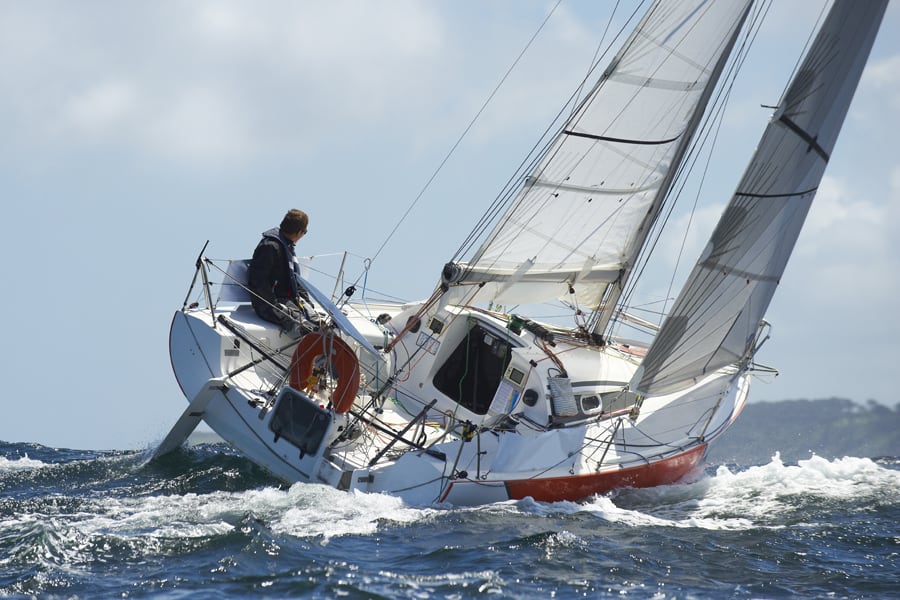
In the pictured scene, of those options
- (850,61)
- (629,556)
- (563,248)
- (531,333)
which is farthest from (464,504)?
(850,61)

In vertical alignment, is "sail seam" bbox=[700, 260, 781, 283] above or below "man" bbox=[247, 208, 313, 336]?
above

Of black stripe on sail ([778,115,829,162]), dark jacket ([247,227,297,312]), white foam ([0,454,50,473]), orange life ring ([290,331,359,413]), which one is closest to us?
orange life ring ([290,331,359,413])

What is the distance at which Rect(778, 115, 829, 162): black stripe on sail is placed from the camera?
408 inches

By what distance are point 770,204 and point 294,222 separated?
4765 mm

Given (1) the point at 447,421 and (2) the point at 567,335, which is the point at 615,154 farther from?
(1) the point at 447,421

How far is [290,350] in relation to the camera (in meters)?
11.1

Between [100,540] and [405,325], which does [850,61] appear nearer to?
[405,325]

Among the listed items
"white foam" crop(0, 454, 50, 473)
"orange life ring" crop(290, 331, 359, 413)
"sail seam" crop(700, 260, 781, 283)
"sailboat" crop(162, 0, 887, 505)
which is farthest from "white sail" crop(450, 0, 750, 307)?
"white foam" crop(0, 454, 50, 473)

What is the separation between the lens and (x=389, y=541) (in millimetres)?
8227

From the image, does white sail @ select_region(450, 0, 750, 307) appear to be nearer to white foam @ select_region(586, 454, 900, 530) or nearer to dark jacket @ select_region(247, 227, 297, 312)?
dark jacket @ select_region(247, 227, 297, 312)

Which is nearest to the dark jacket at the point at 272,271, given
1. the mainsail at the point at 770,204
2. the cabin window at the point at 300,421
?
the cabin window at the point at 300,421

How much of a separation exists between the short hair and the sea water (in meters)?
2.37

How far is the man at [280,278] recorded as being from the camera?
10852 mm

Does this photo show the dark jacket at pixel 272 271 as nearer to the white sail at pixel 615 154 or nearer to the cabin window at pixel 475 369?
the white sail at pixel 615 154
